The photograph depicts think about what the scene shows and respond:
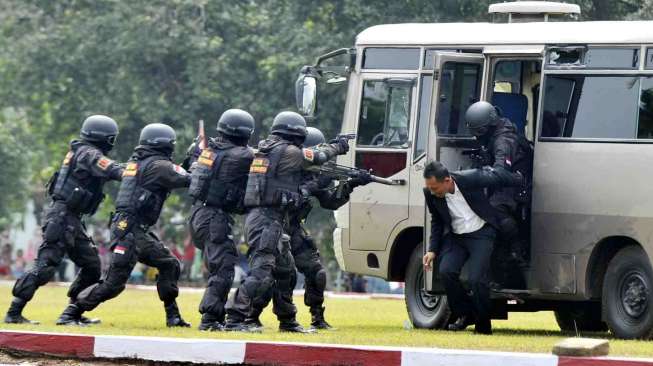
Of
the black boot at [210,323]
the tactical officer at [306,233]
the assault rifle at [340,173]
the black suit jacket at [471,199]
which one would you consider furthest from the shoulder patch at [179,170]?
the black suit jacket at [471,199]

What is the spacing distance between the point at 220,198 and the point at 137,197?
2.79 feet

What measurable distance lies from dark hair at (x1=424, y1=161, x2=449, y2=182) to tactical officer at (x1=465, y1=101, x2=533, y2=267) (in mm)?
430

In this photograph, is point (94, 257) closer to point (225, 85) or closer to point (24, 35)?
point (225, 85)

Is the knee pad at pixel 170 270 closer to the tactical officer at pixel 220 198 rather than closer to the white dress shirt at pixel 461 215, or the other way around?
the tactical officer at pixel 220 198

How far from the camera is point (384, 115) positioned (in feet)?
59.1

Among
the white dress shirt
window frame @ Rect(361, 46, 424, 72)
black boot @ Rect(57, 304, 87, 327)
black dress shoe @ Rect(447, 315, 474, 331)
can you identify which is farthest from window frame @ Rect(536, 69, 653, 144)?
black boot @ Rect(57, 304, 87, 327)

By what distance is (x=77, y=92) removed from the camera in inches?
1517

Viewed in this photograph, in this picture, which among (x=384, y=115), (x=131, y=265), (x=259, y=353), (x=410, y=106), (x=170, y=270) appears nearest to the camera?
(x=259, y=353)

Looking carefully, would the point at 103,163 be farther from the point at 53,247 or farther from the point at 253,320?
the point at 253,320

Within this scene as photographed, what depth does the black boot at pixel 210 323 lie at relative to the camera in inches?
623

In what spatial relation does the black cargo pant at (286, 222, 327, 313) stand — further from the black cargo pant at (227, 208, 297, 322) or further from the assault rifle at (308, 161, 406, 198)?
the black cargo pant at (227, 208, 297, 322)

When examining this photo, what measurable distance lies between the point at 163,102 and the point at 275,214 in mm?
22045

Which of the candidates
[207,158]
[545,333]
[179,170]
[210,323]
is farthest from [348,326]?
[207,158]

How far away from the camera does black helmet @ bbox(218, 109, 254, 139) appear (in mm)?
15922
